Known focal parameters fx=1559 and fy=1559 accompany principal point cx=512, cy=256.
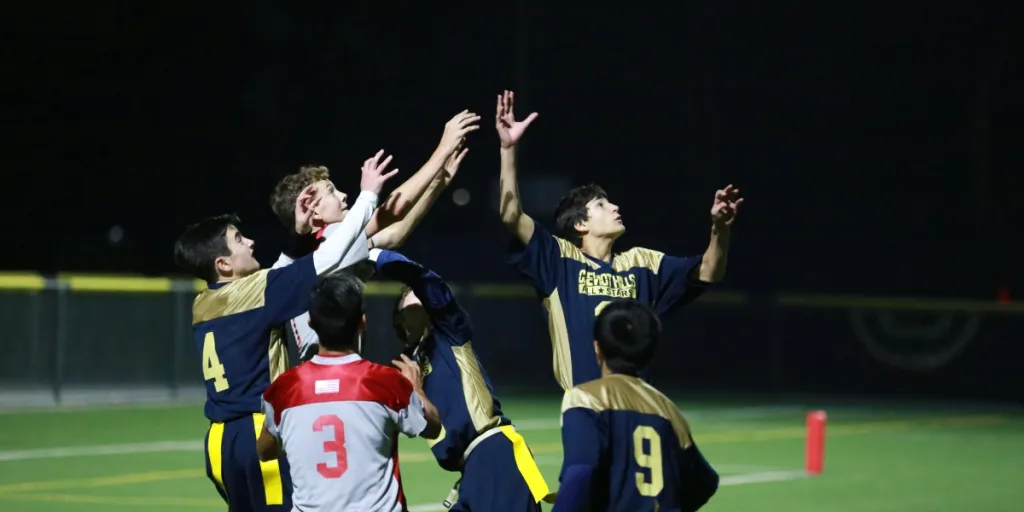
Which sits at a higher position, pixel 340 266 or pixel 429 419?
pixel 340 266

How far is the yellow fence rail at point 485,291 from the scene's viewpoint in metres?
21.5

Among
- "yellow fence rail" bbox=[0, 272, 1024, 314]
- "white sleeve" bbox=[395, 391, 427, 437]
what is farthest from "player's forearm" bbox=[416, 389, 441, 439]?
"yellow fence rail" bbox=[0, 272, 1024, 314]

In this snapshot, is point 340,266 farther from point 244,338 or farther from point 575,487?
point 575,487

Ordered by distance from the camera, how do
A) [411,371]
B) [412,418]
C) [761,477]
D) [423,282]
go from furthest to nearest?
[761,477] → [423,282] → [411,371] → [412,418]

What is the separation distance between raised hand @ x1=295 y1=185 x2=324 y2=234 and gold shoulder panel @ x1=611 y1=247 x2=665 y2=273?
5.93 feet

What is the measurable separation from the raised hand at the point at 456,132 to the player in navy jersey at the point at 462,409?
580 millimetres

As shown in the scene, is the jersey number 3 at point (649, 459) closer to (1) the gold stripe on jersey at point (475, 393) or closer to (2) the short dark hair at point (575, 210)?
(1) the gold stripe on jersey at point (475, 393)

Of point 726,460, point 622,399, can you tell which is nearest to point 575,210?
point 622,399

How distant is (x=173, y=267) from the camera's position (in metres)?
34.5

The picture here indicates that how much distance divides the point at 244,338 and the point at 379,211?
0.86m

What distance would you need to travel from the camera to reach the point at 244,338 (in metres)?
6.88

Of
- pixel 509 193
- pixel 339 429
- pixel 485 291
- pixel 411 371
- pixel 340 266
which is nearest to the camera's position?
pixel 339 429

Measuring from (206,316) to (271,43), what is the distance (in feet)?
99.6

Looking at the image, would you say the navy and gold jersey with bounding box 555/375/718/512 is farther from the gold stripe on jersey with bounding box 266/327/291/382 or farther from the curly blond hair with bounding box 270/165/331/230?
the curly blond hair with bounding box 270/165/331/230
